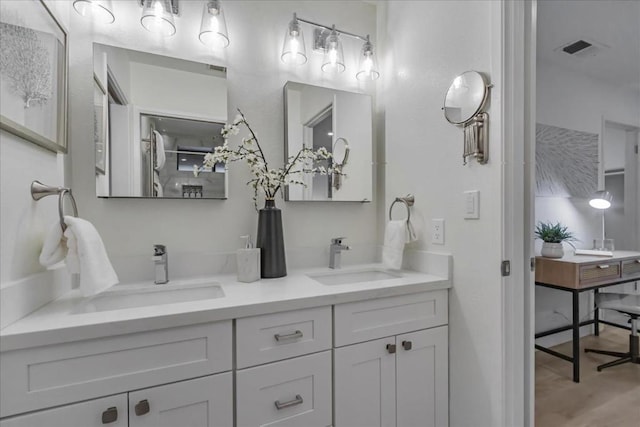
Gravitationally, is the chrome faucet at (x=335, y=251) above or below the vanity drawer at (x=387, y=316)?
above

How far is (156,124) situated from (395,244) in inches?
52.4

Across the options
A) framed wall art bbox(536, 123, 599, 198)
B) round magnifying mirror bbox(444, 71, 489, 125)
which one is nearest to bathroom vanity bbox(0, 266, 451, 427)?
round magnifying mirror bbox(444, 71, 489, 125)

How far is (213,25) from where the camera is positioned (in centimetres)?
150

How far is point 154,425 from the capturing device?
93cm

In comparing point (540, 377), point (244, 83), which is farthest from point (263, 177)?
point (540, 377)

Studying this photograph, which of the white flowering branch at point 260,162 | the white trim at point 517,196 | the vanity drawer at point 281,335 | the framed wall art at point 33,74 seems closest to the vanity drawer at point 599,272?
the white trim at point 517,196

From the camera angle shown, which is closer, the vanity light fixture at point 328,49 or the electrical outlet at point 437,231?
the electrical outlet at point 437,231

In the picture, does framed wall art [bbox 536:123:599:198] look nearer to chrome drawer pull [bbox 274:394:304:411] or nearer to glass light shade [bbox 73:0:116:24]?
chrome drawer pull [bbox 274:394:304:411]

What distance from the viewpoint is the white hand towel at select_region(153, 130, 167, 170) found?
1449 millimetres

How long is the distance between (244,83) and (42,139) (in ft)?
3.04

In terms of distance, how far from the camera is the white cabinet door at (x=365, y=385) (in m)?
1.19

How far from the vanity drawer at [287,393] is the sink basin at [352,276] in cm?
48

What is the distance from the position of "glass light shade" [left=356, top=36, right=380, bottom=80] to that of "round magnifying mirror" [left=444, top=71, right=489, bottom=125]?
0.63 meters

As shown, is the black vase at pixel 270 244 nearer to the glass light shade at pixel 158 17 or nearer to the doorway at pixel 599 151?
the glass light shade at pixel 158 17
